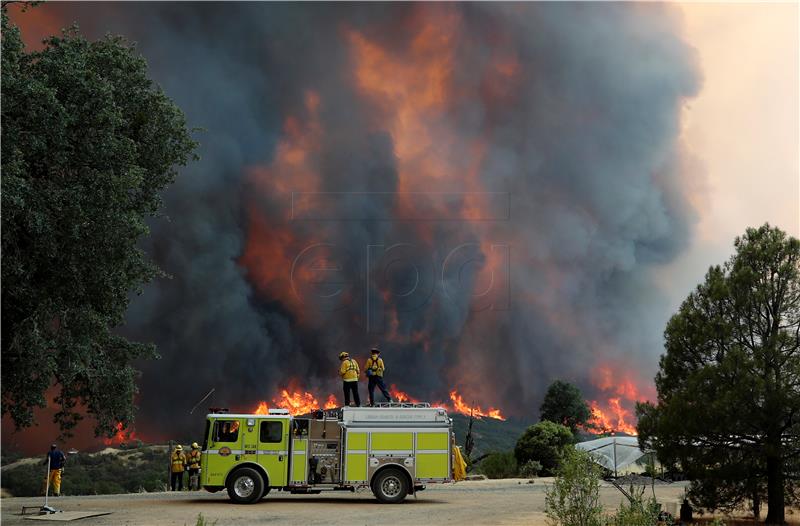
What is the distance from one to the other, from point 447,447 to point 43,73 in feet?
54.6

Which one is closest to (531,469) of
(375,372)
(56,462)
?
(375,372)

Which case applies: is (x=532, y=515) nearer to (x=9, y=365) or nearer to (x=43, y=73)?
(x=9, y=365)

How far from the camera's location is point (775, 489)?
2273cm

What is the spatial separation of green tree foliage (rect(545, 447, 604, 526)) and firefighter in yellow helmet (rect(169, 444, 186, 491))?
24.6 metres

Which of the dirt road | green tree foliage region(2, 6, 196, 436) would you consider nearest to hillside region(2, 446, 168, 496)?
the dirt road

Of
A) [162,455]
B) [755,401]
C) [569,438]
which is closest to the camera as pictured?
[755,401]

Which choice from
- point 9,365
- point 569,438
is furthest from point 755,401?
point 569,438

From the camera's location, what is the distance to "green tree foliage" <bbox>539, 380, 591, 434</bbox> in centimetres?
7181

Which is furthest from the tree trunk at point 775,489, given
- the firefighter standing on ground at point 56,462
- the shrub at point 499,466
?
the shrub at point 499,466

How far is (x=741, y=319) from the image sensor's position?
77.8 feet

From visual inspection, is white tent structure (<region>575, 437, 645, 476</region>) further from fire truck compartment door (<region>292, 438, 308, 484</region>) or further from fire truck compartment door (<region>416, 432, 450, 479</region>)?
fire truck compartment door (<region>292, 438, 308, 484</region>)

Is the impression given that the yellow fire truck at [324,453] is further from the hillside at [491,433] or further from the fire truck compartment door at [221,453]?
the hillside at [491,433]

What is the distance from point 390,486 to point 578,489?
1258 cm

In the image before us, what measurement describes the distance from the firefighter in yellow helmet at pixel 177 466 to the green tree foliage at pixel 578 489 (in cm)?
2464
